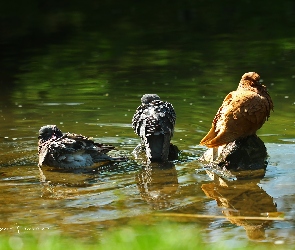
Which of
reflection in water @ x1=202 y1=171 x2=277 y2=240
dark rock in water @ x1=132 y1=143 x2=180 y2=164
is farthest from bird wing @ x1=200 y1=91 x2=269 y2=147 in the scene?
dark rock in water @ x1=132 y1=143 x2=180 y2=164

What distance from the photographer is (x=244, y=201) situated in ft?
25.9

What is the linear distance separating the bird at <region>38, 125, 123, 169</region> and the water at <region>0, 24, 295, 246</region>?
0.14 meters

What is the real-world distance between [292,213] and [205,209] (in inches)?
32.7

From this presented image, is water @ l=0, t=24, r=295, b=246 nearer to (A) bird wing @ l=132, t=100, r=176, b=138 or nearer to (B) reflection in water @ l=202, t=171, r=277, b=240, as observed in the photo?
(B) reflection in water @ l=202, t=171, r=277, b=240

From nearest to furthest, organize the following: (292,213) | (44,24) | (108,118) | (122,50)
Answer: (292,213), (108,118), (122,50), (44,24)

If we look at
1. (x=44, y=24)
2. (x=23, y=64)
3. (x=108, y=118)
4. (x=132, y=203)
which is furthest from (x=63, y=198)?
(x=44, y=24)

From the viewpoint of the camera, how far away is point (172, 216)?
24.3ft

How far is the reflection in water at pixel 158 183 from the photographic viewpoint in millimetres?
8070

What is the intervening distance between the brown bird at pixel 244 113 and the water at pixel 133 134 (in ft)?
1.64

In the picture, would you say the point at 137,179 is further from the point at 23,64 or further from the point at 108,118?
the point at 23,64

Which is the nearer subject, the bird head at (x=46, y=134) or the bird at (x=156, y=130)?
the bird at (x=156, y=130)

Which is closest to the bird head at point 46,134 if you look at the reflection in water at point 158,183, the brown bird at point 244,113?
the reflection in water at point 158,183

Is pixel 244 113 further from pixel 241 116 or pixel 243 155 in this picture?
pixel 243 155

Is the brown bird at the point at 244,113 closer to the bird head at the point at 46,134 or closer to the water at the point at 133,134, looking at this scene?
the water at the point at 133,134
